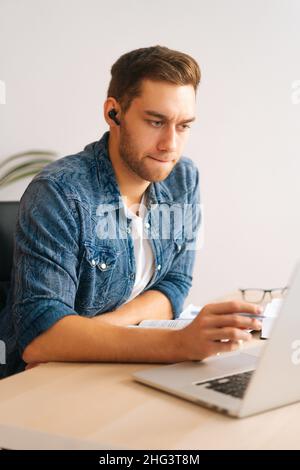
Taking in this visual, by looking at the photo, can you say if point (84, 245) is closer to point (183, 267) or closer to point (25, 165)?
point (183, 267)

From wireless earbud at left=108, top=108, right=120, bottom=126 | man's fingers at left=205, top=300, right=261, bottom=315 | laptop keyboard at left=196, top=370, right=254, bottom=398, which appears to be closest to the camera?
laptop keyboard at left=196, top=370, right=254, bottom=398

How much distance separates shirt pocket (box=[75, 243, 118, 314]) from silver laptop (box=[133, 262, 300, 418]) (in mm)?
438

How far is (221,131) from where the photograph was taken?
3025 millimetres

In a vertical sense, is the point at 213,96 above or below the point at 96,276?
above

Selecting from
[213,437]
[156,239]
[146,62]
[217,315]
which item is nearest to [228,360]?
[217,315]

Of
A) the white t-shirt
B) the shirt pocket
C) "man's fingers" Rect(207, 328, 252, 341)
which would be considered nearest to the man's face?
the white t-shirt

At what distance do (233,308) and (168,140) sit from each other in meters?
0.61

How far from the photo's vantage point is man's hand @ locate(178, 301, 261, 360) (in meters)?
1.05

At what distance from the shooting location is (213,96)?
9.86 ft

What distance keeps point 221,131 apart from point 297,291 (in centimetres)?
229

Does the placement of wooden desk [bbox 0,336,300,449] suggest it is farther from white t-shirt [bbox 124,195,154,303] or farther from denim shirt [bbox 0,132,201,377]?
white t-shirt [bbox 124,195,154,303]
